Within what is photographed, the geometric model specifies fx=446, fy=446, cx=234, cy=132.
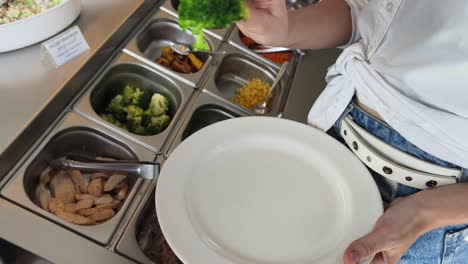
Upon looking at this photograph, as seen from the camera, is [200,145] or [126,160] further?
[126,160]

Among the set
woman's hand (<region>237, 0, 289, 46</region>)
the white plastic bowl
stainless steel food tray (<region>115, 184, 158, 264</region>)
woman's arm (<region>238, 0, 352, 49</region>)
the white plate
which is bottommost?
stainless steel food tray (<region>115, 184, 158, 264</region>)

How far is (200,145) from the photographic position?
1.02 m

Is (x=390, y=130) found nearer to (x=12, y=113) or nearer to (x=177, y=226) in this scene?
(x=177, y=226)

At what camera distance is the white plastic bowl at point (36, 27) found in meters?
1.16

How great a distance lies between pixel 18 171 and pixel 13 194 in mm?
69

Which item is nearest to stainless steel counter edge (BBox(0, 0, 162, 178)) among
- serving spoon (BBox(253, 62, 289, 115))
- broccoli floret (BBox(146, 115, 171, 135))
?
broccoli floret (BBox(146, 115, 171, 135))

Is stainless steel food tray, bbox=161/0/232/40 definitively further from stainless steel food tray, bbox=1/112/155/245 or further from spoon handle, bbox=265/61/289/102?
stainless steel food tray, bbox=1/112/155/245

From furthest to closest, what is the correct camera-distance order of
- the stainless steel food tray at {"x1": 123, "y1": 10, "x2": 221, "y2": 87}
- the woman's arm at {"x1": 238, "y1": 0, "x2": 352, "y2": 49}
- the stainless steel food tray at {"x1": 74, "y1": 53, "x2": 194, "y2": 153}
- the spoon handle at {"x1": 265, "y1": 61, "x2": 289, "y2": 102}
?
1. the spoon handle at {"x1": 265, "y1": 61, "x2": 289, "y2": 102}
2. the stainless steel food tray at {"x1": 123, "y1": 10, "x2": 221, "y2": 87}
3. the stainless steel food tray at {"x1": 74, "y1": 53, "x2": 194, "y2": 153}
4. the woman's arm at {"x1": 238, "y1": 0, "x2": 352, "y2": 49}

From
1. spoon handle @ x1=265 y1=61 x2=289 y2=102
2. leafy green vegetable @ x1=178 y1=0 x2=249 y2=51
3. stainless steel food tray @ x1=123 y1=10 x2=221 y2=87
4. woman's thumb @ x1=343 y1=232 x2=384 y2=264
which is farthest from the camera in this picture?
spoon handle @ x1=265 y1=61 x2=289 y2=102

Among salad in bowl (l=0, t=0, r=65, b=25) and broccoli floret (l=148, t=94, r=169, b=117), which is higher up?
salad in bowl (l=0, t=0, r=65, b=25)

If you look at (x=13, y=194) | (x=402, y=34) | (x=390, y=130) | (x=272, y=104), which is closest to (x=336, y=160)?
(x=390, y=130)

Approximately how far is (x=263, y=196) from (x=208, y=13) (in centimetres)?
46

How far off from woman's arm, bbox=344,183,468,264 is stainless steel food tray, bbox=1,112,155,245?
0.56 m

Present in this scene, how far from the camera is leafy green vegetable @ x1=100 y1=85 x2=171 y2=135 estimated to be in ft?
4.36
